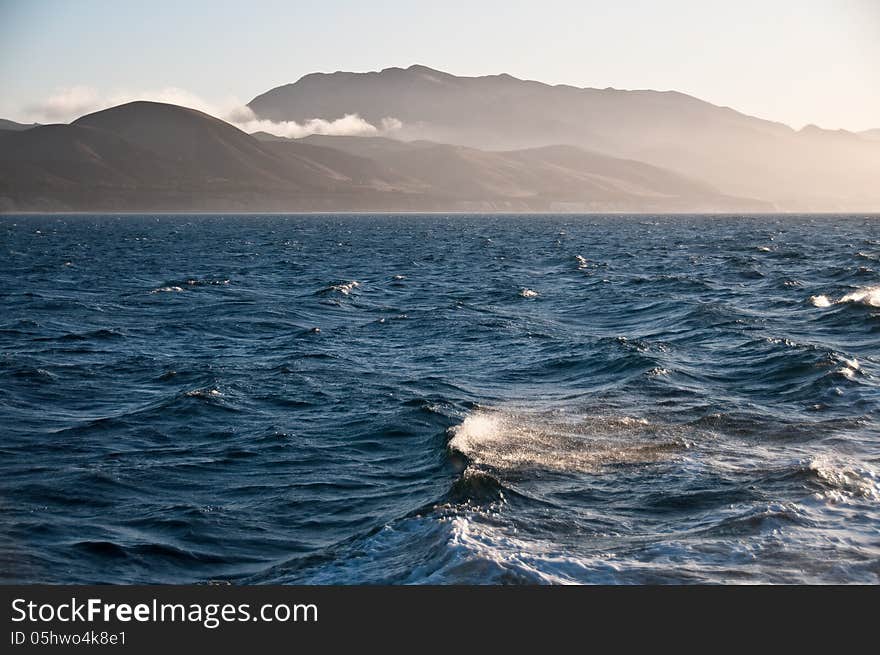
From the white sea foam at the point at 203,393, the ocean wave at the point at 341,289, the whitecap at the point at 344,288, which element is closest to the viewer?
the white sea foam at the point at 203,393

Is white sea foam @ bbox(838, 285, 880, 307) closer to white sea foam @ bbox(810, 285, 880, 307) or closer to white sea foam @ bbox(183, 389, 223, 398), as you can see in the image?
white sea foam @ bbox(810, 285, 880, 307)

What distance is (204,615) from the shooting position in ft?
29.9

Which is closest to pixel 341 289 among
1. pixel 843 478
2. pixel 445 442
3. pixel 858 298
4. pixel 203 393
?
pixel 858 298

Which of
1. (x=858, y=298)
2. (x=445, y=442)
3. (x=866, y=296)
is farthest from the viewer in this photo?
(x=866, y=296)

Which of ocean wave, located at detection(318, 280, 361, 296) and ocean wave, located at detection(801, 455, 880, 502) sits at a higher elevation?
ocean wave, located at detection(318, 280, 361, 296)

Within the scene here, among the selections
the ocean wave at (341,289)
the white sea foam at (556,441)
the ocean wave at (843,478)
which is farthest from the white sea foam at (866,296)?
the ocean wave at (341,289)

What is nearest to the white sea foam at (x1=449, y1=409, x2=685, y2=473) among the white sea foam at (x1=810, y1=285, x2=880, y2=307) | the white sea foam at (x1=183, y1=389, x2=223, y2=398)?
the white sea foam at (x1=183, y1=389, x2=223, y2=398)

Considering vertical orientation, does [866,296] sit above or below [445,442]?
above

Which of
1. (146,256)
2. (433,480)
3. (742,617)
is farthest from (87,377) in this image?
(146,256)

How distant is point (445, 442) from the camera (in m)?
19.1

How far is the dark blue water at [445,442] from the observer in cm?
1330

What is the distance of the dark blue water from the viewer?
13.3 m

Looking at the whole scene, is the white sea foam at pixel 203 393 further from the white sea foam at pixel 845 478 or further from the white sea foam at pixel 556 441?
the white sea foam at pixel 845 478

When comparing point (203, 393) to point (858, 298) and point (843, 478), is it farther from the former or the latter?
point (858, 298)
